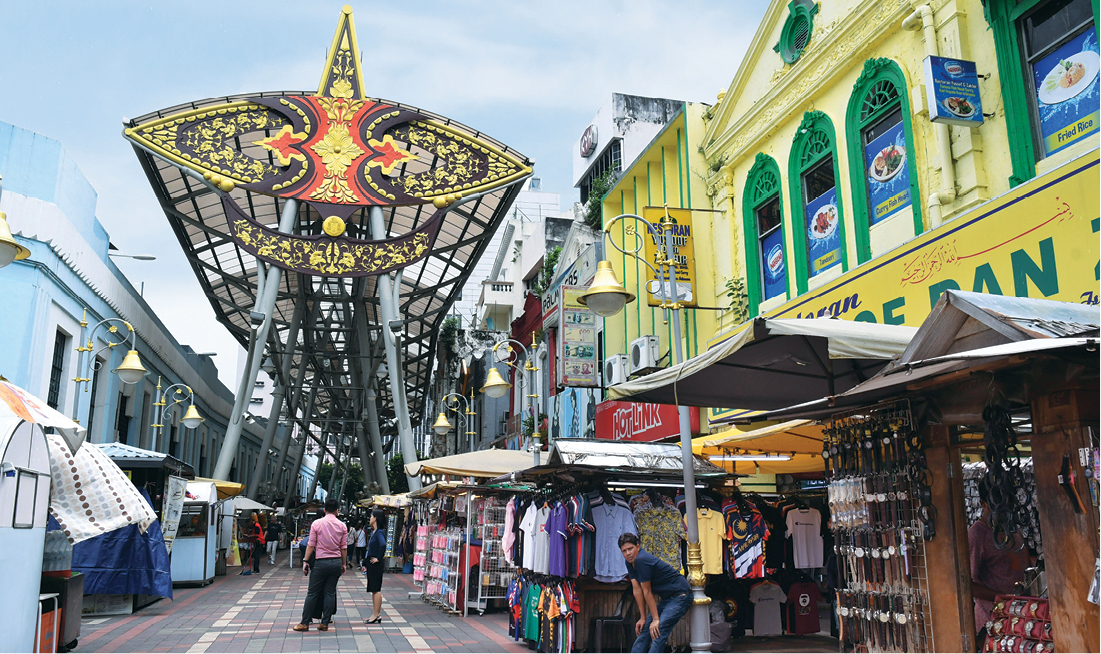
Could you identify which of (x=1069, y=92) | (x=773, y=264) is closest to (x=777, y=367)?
(x=1069, y=92)

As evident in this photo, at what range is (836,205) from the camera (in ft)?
40.4

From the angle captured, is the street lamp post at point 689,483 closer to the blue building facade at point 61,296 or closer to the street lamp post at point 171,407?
the blue building facade at point 61,296

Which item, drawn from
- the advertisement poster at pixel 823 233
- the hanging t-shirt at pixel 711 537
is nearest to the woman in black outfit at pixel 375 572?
the hanging t-shirt at pixel 711 537

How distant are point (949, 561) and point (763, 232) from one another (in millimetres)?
9218

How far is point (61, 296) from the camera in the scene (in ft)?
64.6

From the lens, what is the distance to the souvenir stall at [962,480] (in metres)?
4.80

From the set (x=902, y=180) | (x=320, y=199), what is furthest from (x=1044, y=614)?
(x=320, y=199)

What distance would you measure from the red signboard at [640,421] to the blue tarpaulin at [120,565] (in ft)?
26.0

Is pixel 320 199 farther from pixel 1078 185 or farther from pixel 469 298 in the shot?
pixel 469 298

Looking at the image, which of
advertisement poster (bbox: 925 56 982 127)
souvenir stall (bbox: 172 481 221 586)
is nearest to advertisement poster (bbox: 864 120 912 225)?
advertisement poster (bbox: 925 56 982 127)

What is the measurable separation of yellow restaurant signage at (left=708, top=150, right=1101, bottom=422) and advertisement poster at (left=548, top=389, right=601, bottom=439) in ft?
37.2

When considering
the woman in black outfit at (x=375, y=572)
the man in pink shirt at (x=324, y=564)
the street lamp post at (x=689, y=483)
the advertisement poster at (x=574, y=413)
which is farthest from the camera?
the advertisement poster at (x=574, y=413)

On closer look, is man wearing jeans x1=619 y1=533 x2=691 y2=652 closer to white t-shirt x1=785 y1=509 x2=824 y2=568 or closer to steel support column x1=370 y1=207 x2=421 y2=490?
white t-shirt x1=785 y1=509 x2=824 y2=568

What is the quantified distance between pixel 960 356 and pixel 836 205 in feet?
27.3
